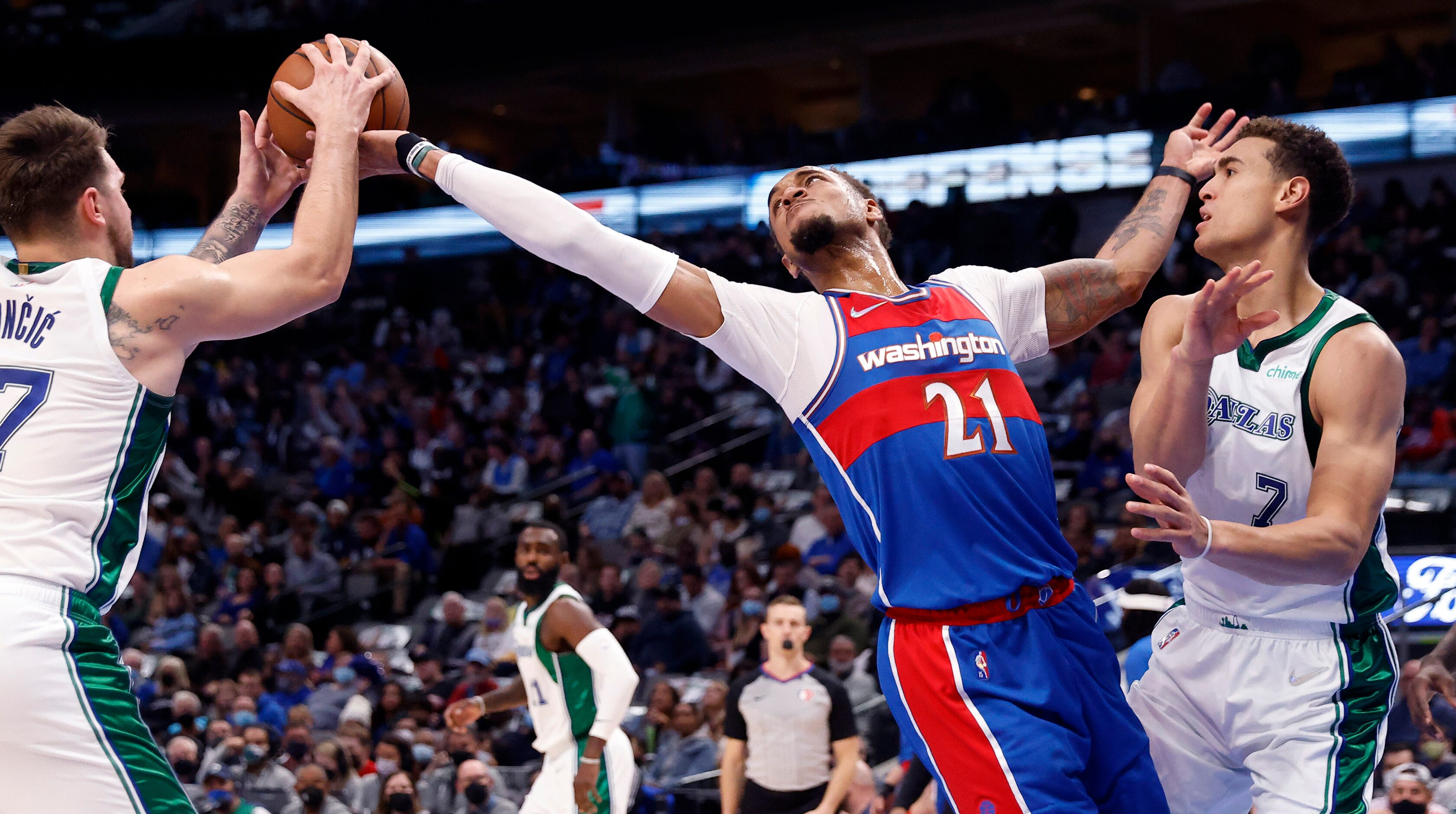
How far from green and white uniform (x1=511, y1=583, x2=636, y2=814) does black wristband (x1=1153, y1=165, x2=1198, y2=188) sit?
4.01 metres

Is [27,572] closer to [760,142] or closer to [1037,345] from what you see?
[1037,345]

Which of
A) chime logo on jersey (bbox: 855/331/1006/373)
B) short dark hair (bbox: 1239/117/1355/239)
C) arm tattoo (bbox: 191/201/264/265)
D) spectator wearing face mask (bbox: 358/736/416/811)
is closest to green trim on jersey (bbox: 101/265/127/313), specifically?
arm tattoo (bbox: 191/201/264/265)

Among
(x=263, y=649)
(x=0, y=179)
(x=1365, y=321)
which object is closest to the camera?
(x=0, y=179)

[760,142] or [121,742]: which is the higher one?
[760,142]

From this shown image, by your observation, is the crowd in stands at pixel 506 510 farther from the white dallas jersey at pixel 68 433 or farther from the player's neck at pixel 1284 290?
the white dallas jersey at pixel 68 433

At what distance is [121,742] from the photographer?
10.3 feet

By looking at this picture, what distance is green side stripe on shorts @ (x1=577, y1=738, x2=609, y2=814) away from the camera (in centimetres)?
700

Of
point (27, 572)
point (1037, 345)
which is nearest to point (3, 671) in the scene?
point (27, 572)

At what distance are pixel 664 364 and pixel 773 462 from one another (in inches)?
124

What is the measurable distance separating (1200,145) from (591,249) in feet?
7.28

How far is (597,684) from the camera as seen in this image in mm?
7039

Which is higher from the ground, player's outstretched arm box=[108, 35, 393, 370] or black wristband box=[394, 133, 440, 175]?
black wristband box=[394, 133, 440, 175]

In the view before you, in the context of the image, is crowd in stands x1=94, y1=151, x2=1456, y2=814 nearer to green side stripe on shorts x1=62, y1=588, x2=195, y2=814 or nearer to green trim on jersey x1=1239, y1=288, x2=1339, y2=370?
green trim on jersey x1=1239, y1=288, x2=1339, y2=370

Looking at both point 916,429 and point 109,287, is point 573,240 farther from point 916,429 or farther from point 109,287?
point 109,287
